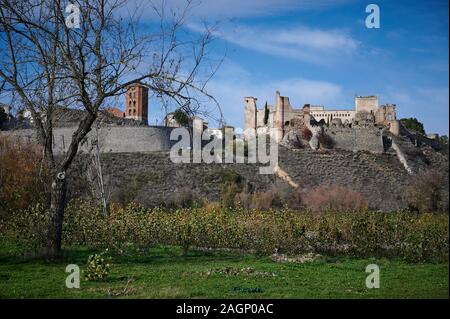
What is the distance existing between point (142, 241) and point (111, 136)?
3199 centimetres

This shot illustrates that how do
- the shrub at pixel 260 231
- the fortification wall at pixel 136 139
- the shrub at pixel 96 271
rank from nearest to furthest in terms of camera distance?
the shrub at pixel 96 271
the shrub at pixel 260 231
the fortification wall at pixel 136 139

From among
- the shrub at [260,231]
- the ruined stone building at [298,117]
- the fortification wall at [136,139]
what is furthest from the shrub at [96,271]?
the ruined stone building at [298,117]

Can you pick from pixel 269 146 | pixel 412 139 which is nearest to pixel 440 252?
pixel 269 146

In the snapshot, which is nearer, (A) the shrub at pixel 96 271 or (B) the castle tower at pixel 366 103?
(A) the shrub at pixel 96 271

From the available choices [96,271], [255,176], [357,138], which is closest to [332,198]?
[255,176]

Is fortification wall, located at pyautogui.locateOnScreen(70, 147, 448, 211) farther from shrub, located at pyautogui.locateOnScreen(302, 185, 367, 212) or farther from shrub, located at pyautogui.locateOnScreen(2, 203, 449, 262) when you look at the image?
shrub, located at pyautogui.locateOnScreen(2, 203, 449, 262)

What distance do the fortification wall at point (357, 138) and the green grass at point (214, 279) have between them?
4425 cm

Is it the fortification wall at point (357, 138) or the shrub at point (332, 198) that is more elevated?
the fortification wall at point (357, 138)

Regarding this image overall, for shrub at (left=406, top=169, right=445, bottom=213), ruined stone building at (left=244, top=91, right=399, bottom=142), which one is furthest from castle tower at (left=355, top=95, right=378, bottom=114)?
shrub at (left=406, top=169, right=445, bottom=213)

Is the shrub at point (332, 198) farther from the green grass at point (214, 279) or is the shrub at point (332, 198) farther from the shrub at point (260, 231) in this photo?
the green grass at point (214, 279)

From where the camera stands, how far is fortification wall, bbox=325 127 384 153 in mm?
55500

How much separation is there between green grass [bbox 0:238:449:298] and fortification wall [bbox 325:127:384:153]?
145 feet

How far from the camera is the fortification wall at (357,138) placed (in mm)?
55500
